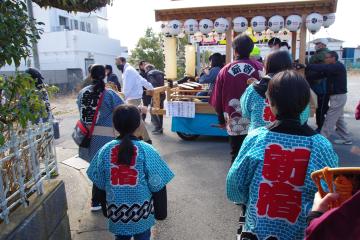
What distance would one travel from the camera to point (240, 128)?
371 cm

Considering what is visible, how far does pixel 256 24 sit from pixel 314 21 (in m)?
1.14

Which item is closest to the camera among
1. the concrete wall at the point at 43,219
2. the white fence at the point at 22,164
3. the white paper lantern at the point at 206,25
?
the concrete wall at the point at 43,219

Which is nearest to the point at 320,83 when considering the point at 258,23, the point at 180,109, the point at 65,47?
the point at 258,23

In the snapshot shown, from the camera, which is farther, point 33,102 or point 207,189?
point 207,189

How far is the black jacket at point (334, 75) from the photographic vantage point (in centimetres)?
631

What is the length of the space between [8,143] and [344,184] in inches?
81.8

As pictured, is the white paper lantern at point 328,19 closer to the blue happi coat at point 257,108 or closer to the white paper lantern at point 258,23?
the white paper lantern at point 258,23

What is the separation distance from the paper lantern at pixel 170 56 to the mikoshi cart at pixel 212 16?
117cm

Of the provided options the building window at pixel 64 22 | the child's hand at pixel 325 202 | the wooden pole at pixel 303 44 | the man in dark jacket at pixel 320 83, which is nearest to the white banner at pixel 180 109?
the man in dark jacket at pixel 320 83

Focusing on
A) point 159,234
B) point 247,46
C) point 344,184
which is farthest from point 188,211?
point 344,184

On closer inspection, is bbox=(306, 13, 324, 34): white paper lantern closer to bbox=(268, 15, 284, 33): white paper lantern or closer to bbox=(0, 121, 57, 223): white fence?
bbox=(268, 15, 284, 33): white paper lantern

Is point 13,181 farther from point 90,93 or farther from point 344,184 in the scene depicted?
point 344,184

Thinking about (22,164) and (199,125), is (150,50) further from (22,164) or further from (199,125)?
(22,164)

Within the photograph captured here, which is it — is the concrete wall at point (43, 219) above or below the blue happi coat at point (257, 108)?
below
